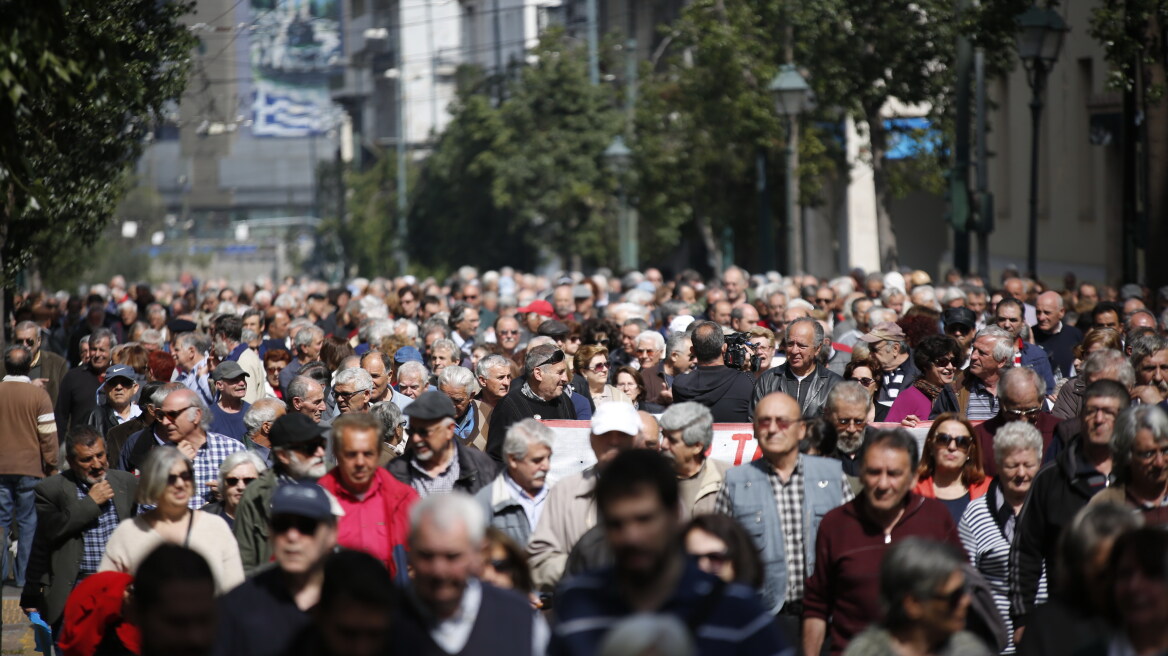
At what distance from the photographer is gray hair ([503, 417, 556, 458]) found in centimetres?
785

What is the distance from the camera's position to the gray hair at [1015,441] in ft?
25.7

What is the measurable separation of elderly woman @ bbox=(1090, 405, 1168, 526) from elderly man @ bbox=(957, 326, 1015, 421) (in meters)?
3.34

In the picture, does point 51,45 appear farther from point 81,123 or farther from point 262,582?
point 81,123

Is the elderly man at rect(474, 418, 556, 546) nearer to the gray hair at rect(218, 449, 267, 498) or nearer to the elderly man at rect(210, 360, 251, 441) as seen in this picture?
the gray hair at rect(218, 449, 267, 498)

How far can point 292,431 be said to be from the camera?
8031 mm

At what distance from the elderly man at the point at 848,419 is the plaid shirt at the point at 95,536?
136 inches

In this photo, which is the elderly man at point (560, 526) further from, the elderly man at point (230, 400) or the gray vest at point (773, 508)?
the elderly man at point (230, 400)

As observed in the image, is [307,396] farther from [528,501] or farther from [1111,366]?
[1111,366]

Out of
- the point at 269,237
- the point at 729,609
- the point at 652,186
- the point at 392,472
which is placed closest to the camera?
the point at 729,609

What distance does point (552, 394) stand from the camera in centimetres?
1118

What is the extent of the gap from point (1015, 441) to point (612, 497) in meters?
3.52

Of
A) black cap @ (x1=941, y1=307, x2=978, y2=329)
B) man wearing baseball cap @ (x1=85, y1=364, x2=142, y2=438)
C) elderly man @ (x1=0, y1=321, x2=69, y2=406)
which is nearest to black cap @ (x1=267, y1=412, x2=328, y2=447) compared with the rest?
man wearing baseball cap @ (x1=85, y1=364, x2=142, y2=438)

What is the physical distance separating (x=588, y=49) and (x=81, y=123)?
1272 inches

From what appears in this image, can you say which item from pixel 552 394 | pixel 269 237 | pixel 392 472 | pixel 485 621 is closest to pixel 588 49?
pixel 552 394
